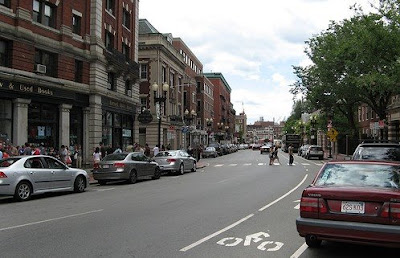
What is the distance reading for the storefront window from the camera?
21375mm

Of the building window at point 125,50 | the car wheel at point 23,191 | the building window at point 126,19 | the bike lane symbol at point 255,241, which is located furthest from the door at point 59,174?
the building window at point 126,19

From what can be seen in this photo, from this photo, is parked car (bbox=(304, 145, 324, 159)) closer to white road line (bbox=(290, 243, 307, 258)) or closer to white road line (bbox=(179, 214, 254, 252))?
white road line (bbox=(179, 214, 254, 252))

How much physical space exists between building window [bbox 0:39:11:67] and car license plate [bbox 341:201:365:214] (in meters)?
20.2

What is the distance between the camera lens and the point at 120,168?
18.6 m

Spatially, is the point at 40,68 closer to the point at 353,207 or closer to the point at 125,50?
the point at 125,50

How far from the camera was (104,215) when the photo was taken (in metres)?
10.0

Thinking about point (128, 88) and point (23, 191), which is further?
point (128, 88)

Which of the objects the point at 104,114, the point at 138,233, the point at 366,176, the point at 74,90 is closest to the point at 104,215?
the point at 138,233

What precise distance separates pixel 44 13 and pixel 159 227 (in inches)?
809

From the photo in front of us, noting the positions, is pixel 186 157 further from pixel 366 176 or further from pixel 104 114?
pixel 366 176

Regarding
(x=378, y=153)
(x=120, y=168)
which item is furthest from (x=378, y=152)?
(x=120, y=168)

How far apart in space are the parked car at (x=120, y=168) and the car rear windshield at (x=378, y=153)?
9.77 meters

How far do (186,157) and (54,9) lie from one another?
40.7 feet

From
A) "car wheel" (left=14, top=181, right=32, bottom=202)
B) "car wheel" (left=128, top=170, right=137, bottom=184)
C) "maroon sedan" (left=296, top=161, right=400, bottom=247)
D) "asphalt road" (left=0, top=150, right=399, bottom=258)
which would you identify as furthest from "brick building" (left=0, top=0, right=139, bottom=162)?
"maroon sedan" (left=296, top=161, right=400, bottom=247)
